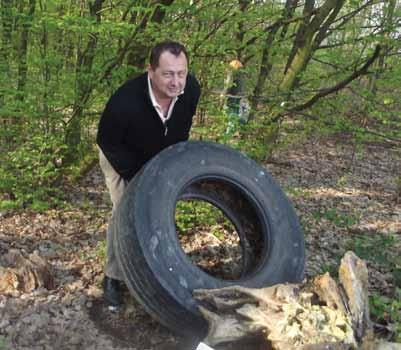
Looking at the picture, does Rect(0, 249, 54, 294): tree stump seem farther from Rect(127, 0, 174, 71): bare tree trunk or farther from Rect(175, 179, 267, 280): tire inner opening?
Rect(127, 0, 174, 71): bare tree trunk

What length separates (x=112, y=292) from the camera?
12.2 feet

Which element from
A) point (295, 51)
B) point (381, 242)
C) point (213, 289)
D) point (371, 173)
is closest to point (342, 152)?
point (371, 173)

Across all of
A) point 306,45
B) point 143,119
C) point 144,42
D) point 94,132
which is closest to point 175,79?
point 143,119

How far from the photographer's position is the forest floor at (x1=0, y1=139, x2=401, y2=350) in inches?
131

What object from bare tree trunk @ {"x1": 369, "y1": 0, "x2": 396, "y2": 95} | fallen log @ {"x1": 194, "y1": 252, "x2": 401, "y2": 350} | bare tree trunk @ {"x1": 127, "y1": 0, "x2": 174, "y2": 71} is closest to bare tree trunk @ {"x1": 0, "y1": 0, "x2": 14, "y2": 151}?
bare tree trunk @ {"x1": 127, "y1": 0, "x2": 174, "y2": 71}

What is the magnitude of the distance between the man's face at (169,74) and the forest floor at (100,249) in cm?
170

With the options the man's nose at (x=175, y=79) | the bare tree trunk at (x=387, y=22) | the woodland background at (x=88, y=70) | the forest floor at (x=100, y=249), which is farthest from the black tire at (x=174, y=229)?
the bare tree trunk at (x=387, y=22)

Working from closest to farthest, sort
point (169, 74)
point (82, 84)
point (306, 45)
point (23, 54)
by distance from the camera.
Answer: point (169, 74), point (82, 84), point (23, 54), point (306, 45)

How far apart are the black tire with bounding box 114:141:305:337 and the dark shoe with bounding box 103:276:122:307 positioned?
1.99ft

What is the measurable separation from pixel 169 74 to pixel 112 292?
1.75 m

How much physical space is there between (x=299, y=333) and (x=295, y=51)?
6334mm

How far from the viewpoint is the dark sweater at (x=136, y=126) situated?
10.9 ft

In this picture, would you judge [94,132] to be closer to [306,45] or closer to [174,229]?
[174,229]

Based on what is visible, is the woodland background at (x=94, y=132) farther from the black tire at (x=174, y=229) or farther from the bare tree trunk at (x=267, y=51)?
the black tire at (x=174, y=229)
